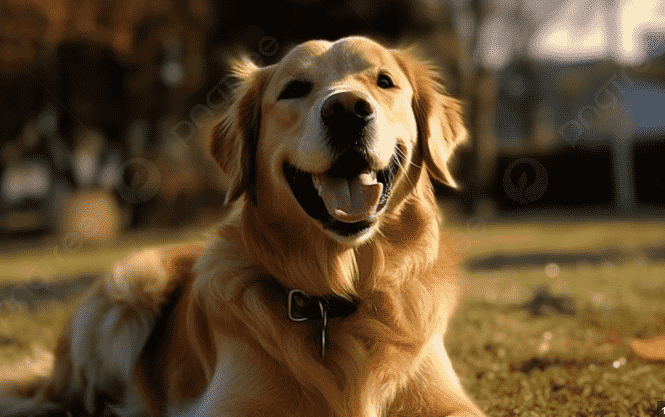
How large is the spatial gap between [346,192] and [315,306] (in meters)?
0.46

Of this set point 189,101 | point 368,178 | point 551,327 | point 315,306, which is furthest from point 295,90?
point 189,101

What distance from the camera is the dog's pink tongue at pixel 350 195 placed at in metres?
2.18

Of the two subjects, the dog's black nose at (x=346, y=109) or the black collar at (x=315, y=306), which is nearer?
the dog's black nose at (x=346, y=109)

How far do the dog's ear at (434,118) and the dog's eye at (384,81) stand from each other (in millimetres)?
175

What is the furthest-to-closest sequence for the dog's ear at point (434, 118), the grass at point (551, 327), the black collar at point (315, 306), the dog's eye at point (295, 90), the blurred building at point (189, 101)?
the blurred building at point (189, 101) < the grass at point (551, 327) < the dog's ear at point (434, 118) < the dog's eye at point (295, 90) < the black collar at point (315, 306)

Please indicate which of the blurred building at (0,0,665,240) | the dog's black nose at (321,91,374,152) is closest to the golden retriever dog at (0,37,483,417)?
the dog's black nose at (321,91,374,152)

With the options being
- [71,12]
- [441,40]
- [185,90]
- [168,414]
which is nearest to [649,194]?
[441,40]

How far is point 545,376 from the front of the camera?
3.07 meters

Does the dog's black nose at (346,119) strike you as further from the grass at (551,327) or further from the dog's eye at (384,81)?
the grass at (551,327)

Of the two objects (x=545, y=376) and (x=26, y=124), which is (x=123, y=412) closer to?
(x=545, y=376)

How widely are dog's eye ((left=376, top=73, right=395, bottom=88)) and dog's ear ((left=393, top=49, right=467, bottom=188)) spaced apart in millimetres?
175

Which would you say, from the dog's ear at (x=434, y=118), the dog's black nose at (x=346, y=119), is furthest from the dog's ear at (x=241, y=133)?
the dog's ear at (x=434, y=118)

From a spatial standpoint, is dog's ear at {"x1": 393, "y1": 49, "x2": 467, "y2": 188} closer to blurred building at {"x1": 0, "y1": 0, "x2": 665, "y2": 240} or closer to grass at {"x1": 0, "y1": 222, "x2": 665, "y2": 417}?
grass at {"x1": 0, "y1": 222, "x2": 665, "y2": 417}

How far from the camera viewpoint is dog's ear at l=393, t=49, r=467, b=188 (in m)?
2.59
